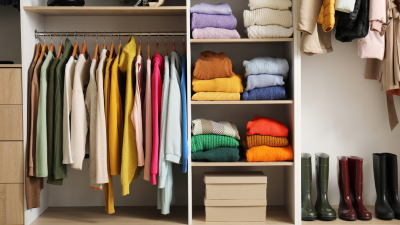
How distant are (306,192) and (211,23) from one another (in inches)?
51.6

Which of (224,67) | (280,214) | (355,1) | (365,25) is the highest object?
(355,1)

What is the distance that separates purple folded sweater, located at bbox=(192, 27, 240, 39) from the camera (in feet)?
6.59

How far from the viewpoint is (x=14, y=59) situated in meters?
2.39

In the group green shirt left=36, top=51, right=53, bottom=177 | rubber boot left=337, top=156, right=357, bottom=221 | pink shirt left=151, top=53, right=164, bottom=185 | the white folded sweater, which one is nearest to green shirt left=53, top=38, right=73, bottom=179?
green shirt left=36, top=51, right=53, bottom=177

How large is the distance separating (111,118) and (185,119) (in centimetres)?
47

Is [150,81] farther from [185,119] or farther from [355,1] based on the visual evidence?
[355,1]

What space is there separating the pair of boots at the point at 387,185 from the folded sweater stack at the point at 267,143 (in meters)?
0.67

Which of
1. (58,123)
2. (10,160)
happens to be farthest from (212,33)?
(10,160)

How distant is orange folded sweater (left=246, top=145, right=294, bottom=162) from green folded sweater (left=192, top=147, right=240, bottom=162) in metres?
0.09

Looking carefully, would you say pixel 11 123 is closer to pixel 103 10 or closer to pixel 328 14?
pixel 103 10

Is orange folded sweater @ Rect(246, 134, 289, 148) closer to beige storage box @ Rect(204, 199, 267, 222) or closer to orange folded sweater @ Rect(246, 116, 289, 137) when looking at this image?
orange folded sweater @ Rect(246, 116, 289, 137)

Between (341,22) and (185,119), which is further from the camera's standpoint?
(185,119)

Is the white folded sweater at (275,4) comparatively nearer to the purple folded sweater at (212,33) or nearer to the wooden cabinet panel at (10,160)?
the purple folded sweater at (212,33)

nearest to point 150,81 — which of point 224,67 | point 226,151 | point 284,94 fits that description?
point 224,67
